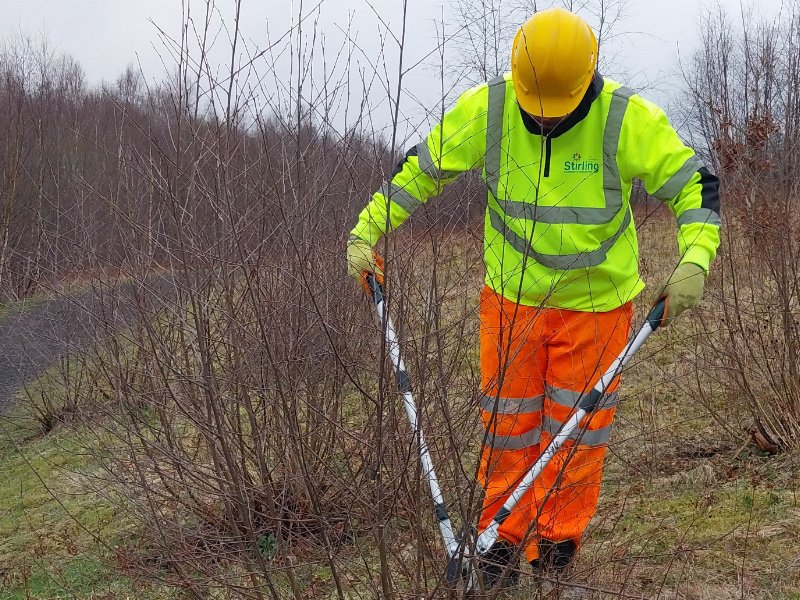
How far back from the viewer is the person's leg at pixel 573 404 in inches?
110

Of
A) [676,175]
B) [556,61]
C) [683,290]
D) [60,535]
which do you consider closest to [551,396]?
[683,290]

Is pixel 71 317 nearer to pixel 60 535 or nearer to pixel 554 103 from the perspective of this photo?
pixel 60 535

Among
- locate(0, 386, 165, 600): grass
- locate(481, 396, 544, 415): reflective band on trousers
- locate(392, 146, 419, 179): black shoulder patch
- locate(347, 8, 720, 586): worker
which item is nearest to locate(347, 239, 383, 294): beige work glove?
locate(347, 8, 720, 586): worker

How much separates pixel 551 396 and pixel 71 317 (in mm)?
4089

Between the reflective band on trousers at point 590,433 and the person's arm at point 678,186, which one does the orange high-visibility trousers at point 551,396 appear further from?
the person's arm at point 678,186

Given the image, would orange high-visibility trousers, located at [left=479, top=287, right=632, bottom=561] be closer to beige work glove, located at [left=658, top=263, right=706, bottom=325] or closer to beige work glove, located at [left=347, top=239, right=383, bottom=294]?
beige work glove, located at [left=658, top=263, right=706, bottom=325]

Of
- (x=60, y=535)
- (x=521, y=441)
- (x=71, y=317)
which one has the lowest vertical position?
(x=60, y=535)

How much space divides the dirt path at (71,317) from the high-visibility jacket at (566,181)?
103 cm

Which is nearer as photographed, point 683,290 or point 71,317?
point 683,290

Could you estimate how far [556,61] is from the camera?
2.64m

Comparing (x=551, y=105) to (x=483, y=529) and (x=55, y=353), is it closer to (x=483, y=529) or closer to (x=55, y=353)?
(x=483, y=529)

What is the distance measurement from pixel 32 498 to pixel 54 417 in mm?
1484

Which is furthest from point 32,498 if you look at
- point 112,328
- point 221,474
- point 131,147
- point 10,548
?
point 221,474

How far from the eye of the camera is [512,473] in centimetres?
285
